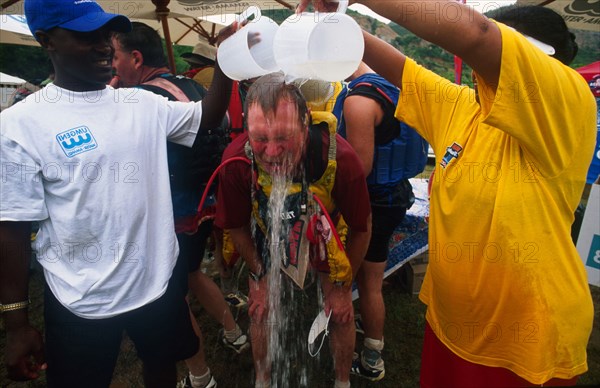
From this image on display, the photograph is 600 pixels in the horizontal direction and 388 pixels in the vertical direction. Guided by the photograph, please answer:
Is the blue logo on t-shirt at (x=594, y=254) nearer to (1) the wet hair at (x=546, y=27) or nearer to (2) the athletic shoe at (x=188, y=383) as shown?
(1) the wet hair at (x=546, y=27)

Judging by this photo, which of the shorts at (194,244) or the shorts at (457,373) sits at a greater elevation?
the shorts at (457,373)

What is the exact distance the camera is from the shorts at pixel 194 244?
7.68ft

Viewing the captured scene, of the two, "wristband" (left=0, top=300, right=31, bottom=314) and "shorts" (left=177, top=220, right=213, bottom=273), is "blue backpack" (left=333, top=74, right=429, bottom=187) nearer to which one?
"shorts" (left=177, top=220, right=213, bottom=273)

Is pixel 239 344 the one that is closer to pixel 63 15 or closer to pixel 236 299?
pixel 236 299

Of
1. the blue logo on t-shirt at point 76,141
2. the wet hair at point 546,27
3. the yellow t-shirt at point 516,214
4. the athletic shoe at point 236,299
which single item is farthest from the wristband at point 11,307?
the wet hair at point 546,27

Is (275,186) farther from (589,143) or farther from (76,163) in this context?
(589,143)

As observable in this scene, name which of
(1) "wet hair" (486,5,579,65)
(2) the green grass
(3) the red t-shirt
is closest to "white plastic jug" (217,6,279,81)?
(3) the red t-shirt

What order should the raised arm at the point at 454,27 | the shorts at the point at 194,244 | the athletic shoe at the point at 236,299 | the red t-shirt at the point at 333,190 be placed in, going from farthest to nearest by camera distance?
the athletic shoe at the point at 236,299 < the shorts at the point at 194,244 < the red t-shirt at the point at 333,190 < the raised arm at the point at 454,27

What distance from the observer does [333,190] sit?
1.82 metres

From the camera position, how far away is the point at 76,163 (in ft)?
4.67

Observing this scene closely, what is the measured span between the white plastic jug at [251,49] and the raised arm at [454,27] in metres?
0.60

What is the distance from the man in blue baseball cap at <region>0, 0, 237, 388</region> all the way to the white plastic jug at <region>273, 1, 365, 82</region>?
0.81 m

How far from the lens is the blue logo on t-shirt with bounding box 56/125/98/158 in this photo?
1408 millimetres

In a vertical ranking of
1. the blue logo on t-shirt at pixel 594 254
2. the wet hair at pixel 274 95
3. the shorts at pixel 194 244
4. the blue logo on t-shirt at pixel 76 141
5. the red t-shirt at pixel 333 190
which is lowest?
the blue logo on t-shirt at pixel 594 254
